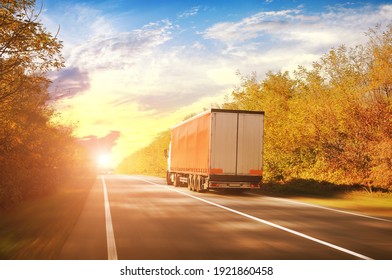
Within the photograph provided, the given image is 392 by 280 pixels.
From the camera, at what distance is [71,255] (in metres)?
8.71

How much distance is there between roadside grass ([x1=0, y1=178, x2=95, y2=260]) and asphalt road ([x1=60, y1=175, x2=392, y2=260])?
33 cm

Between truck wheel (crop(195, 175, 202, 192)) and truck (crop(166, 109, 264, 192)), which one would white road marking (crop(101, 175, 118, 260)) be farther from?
truck wheel (crop(195, 175, 202, 192))

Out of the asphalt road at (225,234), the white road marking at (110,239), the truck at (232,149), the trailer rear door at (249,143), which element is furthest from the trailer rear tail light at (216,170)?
the white road marking at (110,239)

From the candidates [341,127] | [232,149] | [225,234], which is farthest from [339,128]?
[225,234]

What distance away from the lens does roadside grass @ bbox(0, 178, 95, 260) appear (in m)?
8.82

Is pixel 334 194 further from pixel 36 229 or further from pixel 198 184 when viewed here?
pixel 36 229

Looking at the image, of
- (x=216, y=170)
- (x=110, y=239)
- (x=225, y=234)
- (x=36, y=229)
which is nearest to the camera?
(x=110, y=239)

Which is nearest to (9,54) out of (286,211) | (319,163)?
(286,211)

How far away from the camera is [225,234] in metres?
11.4

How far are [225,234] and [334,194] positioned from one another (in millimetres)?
18055

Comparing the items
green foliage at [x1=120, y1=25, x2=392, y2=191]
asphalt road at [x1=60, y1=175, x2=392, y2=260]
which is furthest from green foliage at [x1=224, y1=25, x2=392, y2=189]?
asphalt road at [x1=60, y1=175, x2=392, y2=260]

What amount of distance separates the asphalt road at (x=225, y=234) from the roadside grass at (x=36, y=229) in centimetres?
33

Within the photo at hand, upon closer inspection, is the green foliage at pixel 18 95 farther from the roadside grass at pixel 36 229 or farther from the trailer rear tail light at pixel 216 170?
the trailer rear tail light at pixel 216 170

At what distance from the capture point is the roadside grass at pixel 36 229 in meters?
8.82
